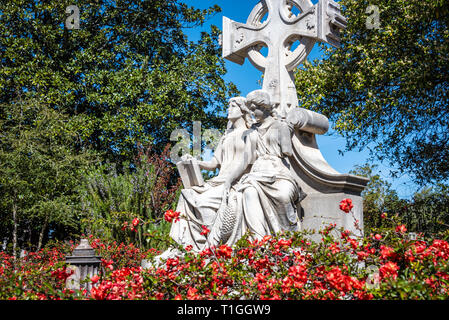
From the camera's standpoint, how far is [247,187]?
544 centimetres

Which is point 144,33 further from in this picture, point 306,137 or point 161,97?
point 306,137

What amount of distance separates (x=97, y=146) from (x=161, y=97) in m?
Answer: 2.61

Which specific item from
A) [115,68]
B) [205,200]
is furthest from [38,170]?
[205,200]

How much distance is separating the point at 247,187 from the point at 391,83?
9.33 m

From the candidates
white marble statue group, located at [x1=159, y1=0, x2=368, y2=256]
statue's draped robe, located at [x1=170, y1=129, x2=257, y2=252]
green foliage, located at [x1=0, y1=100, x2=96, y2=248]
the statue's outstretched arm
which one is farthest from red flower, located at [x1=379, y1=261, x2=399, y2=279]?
green foliage, located at [x1=0, y1=100, x2=96, y2=248]

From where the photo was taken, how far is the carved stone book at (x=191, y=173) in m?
6.21

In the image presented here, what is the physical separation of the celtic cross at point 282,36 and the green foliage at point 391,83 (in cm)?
594

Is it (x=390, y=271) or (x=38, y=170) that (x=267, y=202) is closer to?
(x=390, y=271)

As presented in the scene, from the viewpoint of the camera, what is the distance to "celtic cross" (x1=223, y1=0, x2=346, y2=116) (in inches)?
250

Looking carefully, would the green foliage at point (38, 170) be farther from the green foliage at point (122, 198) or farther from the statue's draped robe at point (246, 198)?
the statue's draped robe at point (246, 198)

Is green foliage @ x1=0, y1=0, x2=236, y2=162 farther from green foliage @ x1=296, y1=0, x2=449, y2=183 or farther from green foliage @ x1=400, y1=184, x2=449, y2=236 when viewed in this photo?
green foliage @ x1=400, y1=184, x2=449, y2=236

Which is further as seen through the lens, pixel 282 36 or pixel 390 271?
pixel 282 36

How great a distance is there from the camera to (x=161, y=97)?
13898 mm
